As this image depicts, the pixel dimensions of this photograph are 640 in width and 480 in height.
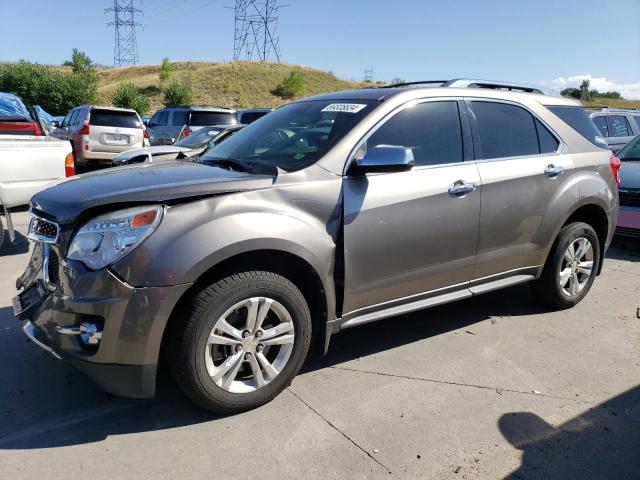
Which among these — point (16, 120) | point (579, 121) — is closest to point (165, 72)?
point (16, 120)

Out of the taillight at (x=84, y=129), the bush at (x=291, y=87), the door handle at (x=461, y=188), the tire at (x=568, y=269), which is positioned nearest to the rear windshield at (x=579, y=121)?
the tire at (x=568, y=269)

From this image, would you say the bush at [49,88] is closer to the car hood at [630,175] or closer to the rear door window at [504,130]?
the car hood at [630,175]

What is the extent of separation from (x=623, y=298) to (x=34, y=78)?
1798 inches

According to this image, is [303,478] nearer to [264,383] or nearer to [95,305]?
[264,383]

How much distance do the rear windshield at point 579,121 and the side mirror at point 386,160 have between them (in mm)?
2072

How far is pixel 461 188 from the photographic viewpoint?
3572 millimetres

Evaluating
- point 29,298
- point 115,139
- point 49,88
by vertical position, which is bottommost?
point 29,298

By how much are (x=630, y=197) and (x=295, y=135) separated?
535 cm

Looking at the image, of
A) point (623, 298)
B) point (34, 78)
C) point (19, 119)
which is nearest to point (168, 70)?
point (34, 78)

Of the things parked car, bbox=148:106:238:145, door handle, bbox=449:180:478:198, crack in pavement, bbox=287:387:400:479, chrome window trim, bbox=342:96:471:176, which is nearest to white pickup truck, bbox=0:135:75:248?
crack in pavement, bbox=287:387:400:479

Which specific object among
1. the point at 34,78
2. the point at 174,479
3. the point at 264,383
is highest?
the point at 34,78

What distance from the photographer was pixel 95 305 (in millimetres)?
2473

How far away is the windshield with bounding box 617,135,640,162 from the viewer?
771 cm

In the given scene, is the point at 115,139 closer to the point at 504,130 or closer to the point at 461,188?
the point at 504,130
